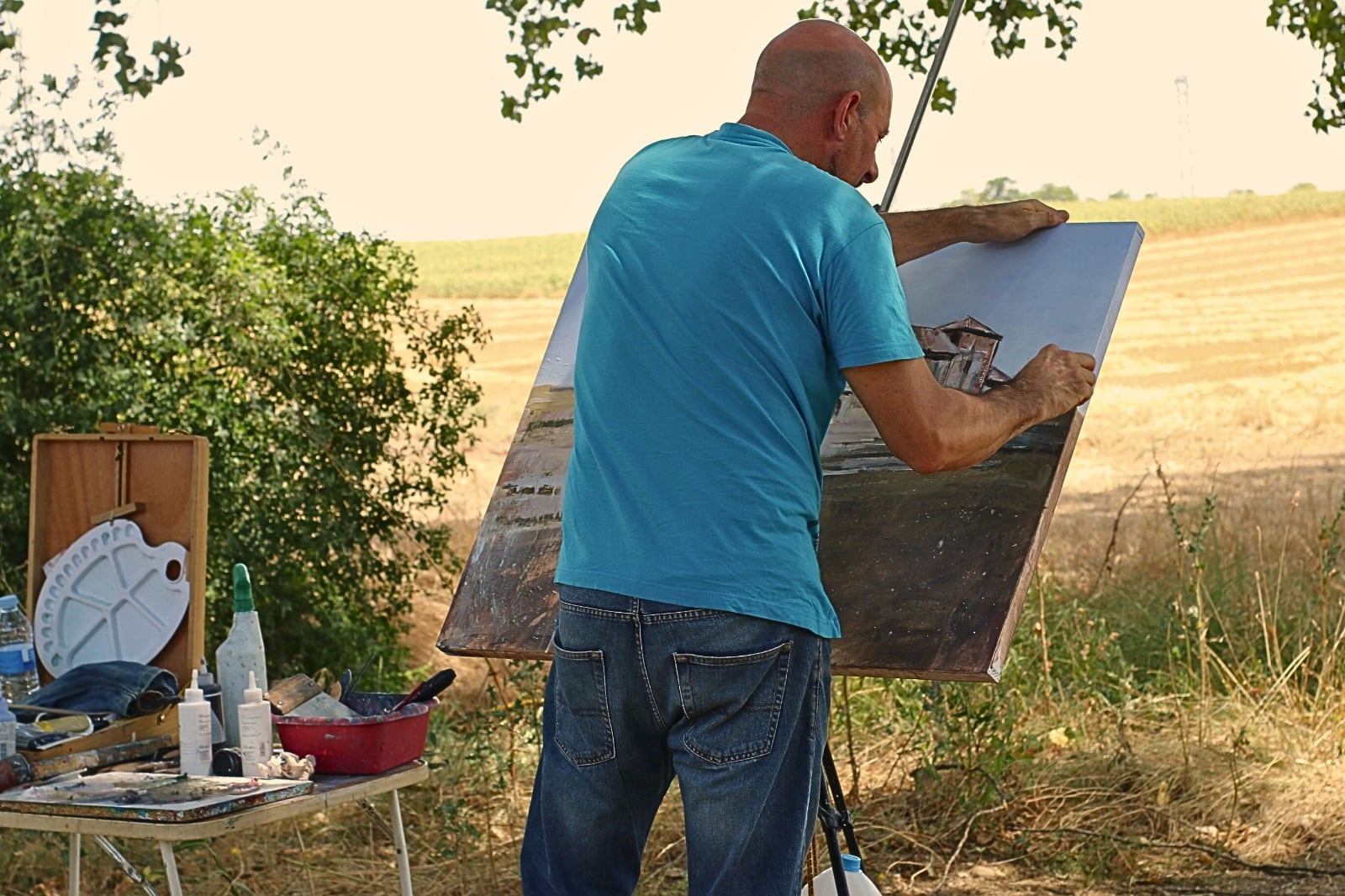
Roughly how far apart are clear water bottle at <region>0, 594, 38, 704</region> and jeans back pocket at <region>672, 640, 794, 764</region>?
1655mm

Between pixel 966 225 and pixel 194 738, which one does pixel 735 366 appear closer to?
pixel 966 225

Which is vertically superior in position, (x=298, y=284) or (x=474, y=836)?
(x=298, y=284)

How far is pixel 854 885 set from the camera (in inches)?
101

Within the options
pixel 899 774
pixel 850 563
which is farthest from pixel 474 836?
pixel 850 563

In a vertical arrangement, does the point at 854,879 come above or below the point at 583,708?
below

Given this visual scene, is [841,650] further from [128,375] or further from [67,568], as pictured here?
[128,375]

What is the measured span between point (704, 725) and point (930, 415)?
513 millimetres

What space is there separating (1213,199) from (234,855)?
49.2m

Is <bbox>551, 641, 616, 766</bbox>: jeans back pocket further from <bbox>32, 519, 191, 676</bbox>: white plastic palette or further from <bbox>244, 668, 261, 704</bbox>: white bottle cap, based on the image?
<bbox>32, 519, 191, 676</bbox>: white plastic palette

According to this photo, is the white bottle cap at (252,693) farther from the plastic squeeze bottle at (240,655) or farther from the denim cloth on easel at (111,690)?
the denim cloth on easel at (111,690)

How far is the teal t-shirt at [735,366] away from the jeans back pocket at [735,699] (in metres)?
0.07

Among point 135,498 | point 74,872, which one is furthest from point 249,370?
point 74,872

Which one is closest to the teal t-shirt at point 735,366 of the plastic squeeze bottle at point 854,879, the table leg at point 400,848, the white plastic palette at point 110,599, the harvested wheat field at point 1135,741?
the plastic squeeze bottle at point 854,879

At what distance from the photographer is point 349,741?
8.24 ft
